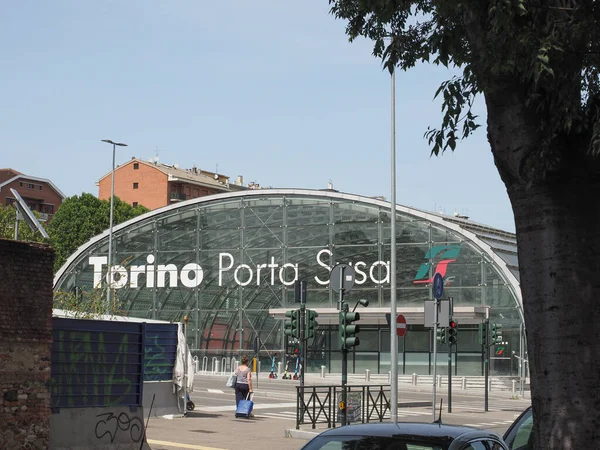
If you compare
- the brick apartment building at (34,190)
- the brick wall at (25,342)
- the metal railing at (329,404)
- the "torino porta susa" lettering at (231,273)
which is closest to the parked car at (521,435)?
the brick wall at (25,342)

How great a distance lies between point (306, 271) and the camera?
58781mm

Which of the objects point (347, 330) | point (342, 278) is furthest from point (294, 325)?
point (342, 278)

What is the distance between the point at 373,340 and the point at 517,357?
863 centimetres

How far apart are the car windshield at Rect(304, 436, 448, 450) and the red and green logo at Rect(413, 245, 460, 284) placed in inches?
1847

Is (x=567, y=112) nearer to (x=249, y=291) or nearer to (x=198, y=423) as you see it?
(x=198, y=423)

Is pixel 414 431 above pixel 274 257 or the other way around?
the other way around

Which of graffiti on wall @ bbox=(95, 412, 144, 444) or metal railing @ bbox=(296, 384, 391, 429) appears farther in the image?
metal railing @ bbox=(296, 384, 391, 429)

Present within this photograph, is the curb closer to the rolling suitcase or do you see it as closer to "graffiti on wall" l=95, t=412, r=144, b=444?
"graffiti on wall" l=95, t=412, r=144, b=444

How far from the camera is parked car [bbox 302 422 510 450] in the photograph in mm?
8180

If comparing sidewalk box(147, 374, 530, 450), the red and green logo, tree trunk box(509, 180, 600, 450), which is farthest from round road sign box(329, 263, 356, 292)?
the red and green logo

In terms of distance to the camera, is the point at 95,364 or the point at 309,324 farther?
the point at 309,324

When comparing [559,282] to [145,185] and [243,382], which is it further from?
[145,185]

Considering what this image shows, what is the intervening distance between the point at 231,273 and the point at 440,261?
40.8ft

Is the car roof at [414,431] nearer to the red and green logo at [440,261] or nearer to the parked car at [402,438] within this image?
the parked car at [402,438]
